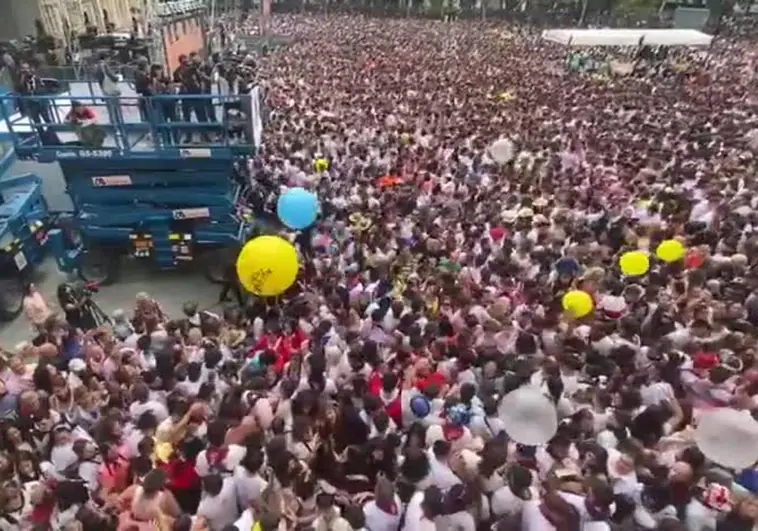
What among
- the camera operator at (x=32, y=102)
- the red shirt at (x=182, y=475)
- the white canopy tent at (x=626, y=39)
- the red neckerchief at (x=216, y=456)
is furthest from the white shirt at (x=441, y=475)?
the white canopy tent at (x=626, y=39)

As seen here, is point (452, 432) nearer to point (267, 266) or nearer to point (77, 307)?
point (267, 266)

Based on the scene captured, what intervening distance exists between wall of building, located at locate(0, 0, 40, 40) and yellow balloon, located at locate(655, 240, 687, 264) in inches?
680

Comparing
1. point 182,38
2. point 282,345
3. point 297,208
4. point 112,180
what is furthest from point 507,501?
point 182,38

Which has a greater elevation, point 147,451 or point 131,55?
point 131,55

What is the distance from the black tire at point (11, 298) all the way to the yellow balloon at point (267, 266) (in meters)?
4.03

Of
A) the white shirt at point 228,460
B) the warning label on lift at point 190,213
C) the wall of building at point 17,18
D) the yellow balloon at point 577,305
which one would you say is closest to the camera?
the white shirt at point 228,460

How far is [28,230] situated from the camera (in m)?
8.91

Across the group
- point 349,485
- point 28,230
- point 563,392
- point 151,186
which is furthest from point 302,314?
point 28,230

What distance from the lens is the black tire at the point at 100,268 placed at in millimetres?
9523

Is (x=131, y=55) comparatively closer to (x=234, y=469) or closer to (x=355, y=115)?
(x=355, y=115)

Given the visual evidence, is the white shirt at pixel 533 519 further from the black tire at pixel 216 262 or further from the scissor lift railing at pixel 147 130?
the black tire at pixel 216 262

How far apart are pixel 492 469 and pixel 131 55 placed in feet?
30.8

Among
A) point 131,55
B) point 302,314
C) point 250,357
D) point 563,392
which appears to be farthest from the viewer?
point 131,55

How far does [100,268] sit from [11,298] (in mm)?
1244
